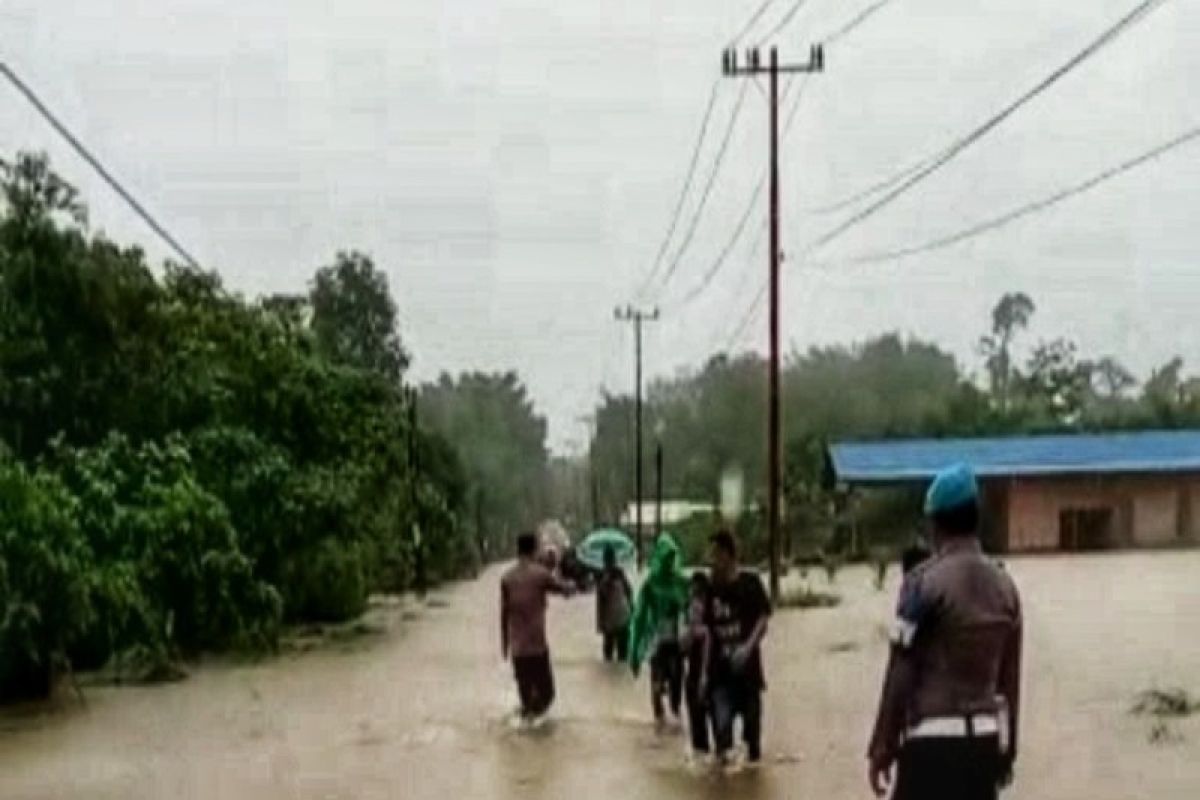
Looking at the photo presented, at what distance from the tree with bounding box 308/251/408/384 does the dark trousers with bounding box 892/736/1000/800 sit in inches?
3444

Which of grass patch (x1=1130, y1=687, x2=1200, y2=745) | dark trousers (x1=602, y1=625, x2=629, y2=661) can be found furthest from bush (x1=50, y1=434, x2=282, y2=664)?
grass patch (x1=1130, y1=687, x2=1200, y2=745)

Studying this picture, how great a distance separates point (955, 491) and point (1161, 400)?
84786 millimetres

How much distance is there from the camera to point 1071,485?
2822 inches

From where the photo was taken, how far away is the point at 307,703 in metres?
27.7

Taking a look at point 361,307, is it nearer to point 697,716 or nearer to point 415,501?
point 415,501

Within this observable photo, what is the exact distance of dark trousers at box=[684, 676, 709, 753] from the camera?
54.4 ft

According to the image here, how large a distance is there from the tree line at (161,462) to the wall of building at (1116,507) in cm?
2447

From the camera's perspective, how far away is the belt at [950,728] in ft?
25.7

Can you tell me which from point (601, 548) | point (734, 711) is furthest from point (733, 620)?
Result: point (601, 548)

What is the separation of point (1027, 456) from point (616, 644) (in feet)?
144

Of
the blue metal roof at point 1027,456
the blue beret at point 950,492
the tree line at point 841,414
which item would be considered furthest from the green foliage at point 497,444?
the blue beret at point 950,492

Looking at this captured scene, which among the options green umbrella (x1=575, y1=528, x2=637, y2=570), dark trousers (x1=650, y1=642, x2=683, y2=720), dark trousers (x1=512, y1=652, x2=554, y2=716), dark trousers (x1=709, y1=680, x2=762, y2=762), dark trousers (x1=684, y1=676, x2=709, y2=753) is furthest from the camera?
green umbrella (x1=575, y1=528, x2=637, y2=570)

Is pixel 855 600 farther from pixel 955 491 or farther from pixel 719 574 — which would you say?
pixel 955 491

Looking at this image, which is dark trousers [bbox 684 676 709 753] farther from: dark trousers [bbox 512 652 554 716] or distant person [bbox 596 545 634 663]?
distant person [bbox 596 545 634 663]
